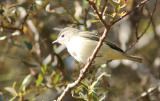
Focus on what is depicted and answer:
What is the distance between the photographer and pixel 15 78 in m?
5.81

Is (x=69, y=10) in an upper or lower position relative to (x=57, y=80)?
upper

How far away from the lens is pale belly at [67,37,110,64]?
4.16m

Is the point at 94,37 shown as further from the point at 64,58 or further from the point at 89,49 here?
the point at 64,58

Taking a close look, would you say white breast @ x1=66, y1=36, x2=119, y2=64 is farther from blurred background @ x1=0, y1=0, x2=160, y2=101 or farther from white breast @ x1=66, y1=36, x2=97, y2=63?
blurred background @ x1=0, y1=0, x2=160, y2=101

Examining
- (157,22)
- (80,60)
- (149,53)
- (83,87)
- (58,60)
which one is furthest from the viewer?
(157,22)

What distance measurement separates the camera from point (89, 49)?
4234mm

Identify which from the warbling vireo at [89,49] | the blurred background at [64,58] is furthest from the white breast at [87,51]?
the blurred background at [64,58]

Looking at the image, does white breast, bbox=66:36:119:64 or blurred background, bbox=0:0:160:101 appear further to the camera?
white breast, bbox=66:36:119:64

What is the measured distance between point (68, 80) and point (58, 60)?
0.26 metres

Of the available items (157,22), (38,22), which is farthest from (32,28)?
(157,22)

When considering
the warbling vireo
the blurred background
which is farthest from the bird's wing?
the blurred background

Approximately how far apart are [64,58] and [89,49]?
3.23 ft

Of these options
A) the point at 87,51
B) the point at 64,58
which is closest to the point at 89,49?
the point at 87,51

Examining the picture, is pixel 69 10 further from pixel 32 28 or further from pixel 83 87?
pixel 83 87
